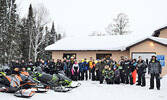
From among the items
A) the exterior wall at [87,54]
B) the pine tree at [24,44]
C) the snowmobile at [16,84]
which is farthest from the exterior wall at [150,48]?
the pine tree at [24,44]

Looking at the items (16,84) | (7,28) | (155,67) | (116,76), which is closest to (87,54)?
(116,76)

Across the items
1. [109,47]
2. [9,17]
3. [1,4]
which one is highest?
[1,4]

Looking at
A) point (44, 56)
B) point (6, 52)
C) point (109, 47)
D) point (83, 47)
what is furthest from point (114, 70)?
point (44, 56)

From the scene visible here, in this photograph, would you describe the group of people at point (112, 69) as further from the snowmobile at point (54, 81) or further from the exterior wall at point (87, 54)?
the exterior wall at point (87, 54)

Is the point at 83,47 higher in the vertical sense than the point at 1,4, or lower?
lower

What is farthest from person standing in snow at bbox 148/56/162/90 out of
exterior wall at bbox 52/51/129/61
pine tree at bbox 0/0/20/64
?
pine tree at bbox 0/0/20/64

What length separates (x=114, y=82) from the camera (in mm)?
11023

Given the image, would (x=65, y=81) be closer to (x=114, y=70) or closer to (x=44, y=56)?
(x=114, y=70)

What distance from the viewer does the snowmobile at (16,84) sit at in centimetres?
686

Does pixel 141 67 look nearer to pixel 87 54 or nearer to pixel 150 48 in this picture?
pixel 150 48

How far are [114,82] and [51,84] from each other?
436 centimetres

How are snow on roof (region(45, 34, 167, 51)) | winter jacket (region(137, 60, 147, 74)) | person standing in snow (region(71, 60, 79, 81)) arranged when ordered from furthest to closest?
snow on roof (region(45, 34, 167, 51))
person standing in snow (region(71, 60, 79, 81))
winter jacket (region(137, 60, 147, 74))

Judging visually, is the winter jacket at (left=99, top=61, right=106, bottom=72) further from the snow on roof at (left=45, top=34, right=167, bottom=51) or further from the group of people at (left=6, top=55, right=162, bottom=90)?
the snow on roof at (left=45, top=34, right=167, bottom=51)

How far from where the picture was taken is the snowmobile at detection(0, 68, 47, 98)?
6.86 m
